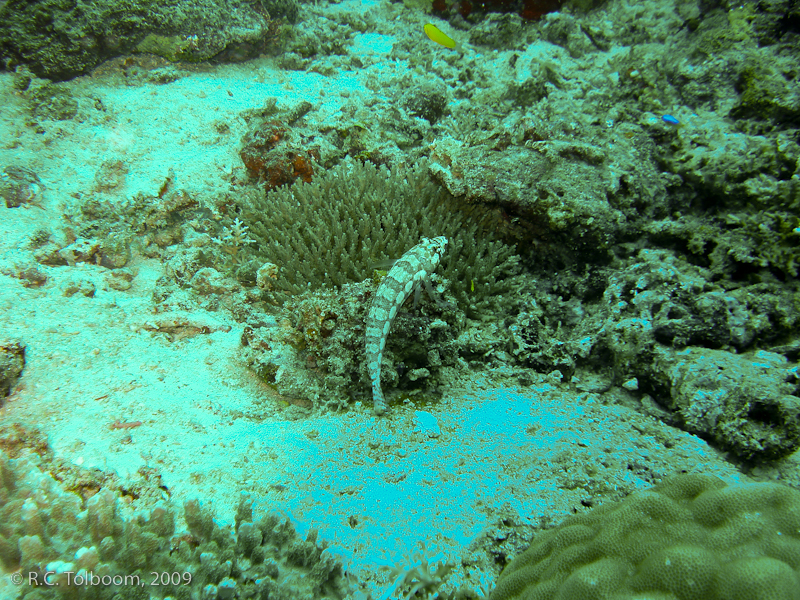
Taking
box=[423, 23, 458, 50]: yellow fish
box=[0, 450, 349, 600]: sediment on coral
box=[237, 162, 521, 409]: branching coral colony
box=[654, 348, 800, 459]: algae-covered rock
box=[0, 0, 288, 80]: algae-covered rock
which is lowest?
box=[0, 450, 349, 600]: sediment on coral

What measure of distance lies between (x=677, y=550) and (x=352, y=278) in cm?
364

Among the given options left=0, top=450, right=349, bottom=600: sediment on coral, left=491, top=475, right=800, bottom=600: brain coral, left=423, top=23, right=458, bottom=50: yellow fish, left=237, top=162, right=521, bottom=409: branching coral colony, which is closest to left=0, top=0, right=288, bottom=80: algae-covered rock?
left=423, top=23, right=458, bottom=50: yellow fish

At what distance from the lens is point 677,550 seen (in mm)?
1742

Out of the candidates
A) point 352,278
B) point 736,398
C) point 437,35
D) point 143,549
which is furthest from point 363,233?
point 437,35

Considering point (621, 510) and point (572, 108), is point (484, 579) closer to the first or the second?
point (621, 510)

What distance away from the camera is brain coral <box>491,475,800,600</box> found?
1.60m

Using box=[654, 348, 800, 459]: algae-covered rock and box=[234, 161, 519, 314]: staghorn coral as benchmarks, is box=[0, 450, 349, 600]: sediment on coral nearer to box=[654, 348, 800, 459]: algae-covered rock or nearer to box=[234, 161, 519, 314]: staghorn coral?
box=[234, 161, 519, 314]: staghorn coral

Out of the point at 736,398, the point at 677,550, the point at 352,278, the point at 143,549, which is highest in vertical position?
the point at 352,278

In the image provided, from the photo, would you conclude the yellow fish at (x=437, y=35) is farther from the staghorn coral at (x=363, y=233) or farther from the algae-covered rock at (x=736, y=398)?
the algae-covered rock at (x=736, y=398)

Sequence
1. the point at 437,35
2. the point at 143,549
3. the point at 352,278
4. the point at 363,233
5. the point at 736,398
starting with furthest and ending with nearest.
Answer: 1. the point at 437,35
2. the point at 363,233
3. the point at 352,278
4. the point at 736,398
5. the point at 143,549

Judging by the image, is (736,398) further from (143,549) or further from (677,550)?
(143,549)

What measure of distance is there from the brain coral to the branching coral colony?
187 cm

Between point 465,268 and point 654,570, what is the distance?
3268 mm

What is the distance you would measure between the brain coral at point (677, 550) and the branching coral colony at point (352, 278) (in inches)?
73.4
